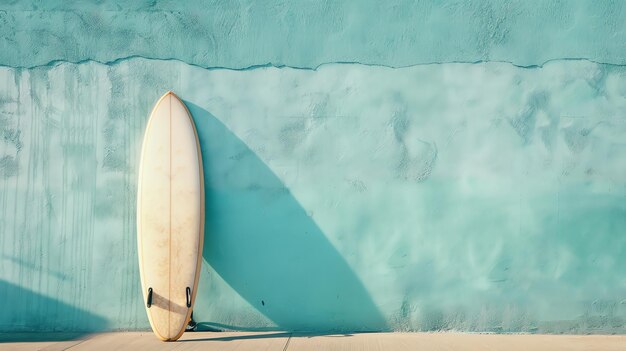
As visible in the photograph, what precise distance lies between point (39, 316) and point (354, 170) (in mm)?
2209

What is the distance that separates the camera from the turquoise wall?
4.35 m

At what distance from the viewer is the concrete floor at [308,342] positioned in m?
3.93

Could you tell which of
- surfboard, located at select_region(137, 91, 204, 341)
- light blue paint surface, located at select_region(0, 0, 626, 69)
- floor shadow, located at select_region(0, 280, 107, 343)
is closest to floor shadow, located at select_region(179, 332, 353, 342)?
surfboard, located at select_region(137, 91, 204, 341)

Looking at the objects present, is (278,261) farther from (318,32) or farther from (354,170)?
(318,32)

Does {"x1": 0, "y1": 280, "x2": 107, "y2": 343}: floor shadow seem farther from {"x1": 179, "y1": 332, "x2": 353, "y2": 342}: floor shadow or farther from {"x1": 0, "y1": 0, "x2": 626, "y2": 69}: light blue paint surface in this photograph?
{"x1": 0, "y1": 0, "x2": 626, "y2": 69}: light blue paint surface

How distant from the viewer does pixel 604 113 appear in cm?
439

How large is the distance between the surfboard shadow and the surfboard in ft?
0.50

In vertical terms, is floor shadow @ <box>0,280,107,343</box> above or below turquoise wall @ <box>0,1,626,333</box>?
below

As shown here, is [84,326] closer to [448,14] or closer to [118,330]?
[118,330]

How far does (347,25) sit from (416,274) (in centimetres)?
165

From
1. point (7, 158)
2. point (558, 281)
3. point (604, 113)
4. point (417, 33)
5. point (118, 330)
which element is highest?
point (417, 33)

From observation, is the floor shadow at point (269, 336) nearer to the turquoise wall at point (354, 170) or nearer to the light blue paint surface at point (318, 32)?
the turquoise wall at point (354, 170)

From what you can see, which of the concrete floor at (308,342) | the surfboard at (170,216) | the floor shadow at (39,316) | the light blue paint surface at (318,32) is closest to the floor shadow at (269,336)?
the concrete floor at (308,342)

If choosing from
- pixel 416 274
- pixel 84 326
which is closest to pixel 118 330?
pixel 84 326
